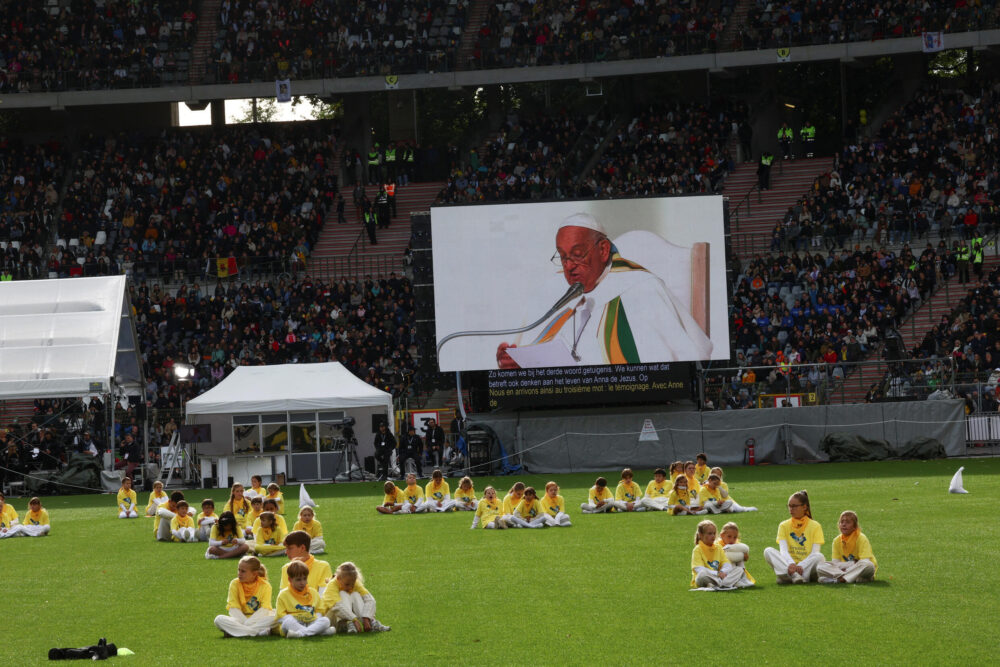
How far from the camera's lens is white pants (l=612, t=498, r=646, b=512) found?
23.9 meters

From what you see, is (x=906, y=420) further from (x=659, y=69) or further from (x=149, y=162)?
(x=149, y=162)

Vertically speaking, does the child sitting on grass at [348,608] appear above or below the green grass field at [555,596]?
above

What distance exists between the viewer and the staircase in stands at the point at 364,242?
47.4 m

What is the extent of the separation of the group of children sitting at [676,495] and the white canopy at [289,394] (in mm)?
11219

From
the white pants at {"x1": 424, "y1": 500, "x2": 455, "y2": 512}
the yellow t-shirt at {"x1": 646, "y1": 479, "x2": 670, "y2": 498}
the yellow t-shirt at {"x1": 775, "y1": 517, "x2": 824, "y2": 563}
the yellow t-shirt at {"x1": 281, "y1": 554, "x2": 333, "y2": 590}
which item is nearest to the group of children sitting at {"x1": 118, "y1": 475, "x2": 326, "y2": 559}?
the yellow t-shirt at {"x1": 281, "y1": 554, "x2": 333, "y2": 590}

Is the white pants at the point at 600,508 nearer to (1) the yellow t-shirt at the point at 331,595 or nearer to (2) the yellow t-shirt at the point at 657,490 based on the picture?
(2) the yellow t-shirt at the point at 657,490

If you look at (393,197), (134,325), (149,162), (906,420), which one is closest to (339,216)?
(393,197)

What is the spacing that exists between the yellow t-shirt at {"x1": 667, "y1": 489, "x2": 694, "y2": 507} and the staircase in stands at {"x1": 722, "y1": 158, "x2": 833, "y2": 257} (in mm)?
23705

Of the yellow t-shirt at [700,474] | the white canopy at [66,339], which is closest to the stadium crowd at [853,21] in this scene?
the white canopy at [66,339]

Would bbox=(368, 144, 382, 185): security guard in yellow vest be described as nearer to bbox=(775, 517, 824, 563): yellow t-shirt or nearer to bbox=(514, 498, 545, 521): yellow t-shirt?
bbox=(514, 498, 545, 521): yellow t-shirt

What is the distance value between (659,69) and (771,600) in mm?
39400

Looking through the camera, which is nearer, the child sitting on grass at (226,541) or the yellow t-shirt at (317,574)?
the yellow t-shirt at (317,574)

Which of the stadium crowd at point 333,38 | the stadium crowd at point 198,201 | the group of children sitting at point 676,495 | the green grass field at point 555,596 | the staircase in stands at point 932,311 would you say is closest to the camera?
the green grass field at point 555,596

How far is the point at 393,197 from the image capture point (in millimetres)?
50750
